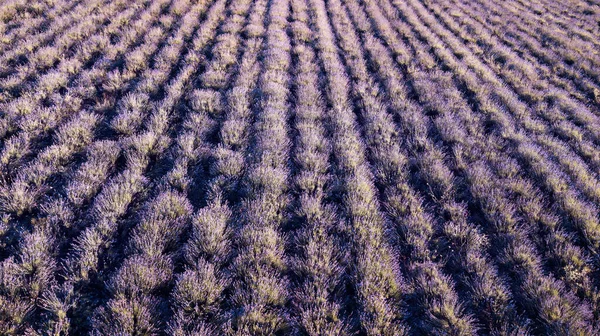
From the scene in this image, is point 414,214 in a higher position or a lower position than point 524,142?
lower

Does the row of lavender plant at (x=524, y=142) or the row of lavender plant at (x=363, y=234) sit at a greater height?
the row of lavender plant at (x=524, y=142)

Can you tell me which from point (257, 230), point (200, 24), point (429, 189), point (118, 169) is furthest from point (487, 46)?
point (118, 169)

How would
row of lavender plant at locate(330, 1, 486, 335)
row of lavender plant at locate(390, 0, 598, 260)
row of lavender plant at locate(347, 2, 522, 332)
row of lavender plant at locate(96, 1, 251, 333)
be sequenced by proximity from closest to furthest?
row of lavender plant at locate(96, 1, 251, 333), row of lavender plant at locate(330, 1, 486, 335), row of lavender plant at locate(347, 2, 522, 332), row of lavender plant at locate(390, 0, 598, 260)

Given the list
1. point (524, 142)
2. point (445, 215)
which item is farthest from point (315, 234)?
point (524, 142)

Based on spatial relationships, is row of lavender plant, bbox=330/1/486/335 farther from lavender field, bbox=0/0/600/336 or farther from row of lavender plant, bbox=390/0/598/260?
row of lavender plant, bbox=390/0/598/260

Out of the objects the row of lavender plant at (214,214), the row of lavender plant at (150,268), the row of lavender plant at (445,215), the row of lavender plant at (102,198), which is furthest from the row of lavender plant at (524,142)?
the row of lavender plant at (102,198)

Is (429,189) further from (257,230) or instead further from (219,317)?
(219,317)

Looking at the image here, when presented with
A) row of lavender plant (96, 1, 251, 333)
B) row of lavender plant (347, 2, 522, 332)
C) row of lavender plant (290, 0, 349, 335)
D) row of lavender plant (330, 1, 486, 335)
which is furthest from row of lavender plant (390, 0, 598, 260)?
row of lavender plant (96, 1, 251, 333)

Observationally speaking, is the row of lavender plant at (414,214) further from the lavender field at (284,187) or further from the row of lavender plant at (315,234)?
the row of lavender plant at (315,234)

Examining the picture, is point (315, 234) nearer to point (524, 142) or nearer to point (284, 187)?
point (284, 187)
